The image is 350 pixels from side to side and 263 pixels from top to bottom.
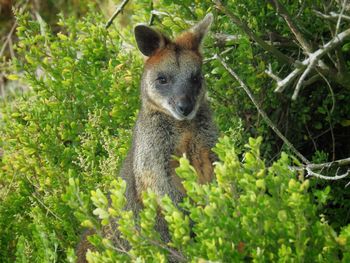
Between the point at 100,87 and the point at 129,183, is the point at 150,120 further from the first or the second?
the point at 100,87

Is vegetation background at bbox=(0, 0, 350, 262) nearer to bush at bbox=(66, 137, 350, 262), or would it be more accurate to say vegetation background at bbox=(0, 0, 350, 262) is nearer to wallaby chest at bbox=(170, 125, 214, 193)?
wallaby chest at bbox=(170, 125, 214, 193)

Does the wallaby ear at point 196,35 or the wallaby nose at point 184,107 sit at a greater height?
the wallaby ear at point 196,35

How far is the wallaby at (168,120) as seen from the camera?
17.1 ft

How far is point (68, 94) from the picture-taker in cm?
686

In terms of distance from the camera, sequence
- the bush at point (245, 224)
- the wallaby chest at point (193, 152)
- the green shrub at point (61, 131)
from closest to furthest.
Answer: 1. the bush at point (245, 224)
2. the wallaby chest at point (193, 152)
3. the green shrub at point (61, 131)

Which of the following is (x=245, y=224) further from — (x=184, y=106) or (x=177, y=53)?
(x=177, y=53)

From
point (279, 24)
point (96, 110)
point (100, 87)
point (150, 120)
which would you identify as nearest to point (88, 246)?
point (150, 120)

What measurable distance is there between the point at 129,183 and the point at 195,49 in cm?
109

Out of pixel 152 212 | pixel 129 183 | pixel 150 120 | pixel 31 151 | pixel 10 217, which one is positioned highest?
pixel 152 212

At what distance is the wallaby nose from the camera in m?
5.21

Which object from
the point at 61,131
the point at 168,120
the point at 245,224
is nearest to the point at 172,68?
the point at 168,120

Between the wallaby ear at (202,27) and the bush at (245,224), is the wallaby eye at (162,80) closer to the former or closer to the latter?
the wallaby ear at (202,27)

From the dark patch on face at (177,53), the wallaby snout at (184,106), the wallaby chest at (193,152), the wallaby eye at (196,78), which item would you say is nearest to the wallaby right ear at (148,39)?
the dark patch on face at (177,53)

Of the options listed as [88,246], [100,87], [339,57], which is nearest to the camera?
[339,57]
